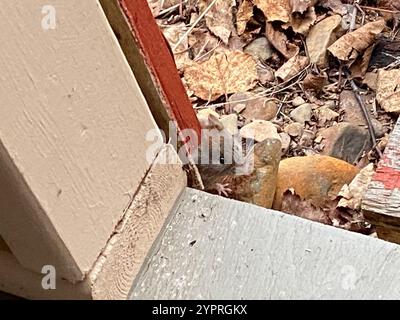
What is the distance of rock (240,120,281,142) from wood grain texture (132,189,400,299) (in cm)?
Result: 167

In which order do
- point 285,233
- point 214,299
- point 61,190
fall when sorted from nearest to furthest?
point 61,190
point 214,299
point 285,233

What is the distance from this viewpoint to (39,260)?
166 cm

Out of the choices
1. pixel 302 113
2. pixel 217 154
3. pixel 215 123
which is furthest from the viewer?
pixel 302 113

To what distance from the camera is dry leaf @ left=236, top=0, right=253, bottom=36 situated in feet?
13.6

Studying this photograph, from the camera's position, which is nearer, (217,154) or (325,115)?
(217,154)

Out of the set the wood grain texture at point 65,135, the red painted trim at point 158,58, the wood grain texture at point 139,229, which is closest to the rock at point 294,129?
the red painted trim at point 158,58

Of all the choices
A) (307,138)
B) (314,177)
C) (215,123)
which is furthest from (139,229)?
(307,138)

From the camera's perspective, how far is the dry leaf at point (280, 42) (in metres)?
3.97

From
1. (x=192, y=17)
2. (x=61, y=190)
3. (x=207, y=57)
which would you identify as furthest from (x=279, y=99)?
(x=61, y=190)

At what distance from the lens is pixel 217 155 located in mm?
3234

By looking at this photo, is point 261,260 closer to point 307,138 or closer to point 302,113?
point 307,138

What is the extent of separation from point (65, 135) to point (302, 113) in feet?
7.65

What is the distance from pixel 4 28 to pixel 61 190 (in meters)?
0.36
